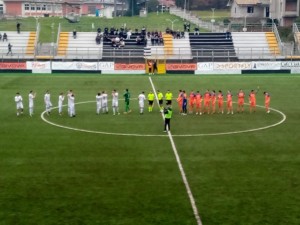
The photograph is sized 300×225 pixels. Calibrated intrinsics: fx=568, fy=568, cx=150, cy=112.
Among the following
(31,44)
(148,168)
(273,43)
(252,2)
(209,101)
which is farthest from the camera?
(252,2)

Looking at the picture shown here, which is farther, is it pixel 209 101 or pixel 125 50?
pixel 125 50

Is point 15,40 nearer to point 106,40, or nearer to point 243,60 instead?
point 106,40

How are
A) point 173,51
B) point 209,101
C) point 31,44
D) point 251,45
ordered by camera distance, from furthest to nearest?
point 251,45
point 31,44
point 173,51
point 209,101

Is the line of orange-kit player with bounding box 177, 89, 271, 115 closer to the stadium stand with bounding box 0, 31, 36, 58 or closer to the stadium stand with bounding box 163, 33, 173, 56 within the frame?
the stadium stand with bounding box 163, 33, 173, 56

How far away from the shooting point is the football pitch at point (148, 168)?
1728cm

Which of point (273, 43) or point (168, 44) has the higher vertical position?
point (273, 43)

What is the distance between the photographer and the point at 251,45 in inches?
2904

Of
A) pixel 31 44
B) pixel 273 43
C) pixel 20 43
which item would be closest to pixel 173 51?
pixel 273 43

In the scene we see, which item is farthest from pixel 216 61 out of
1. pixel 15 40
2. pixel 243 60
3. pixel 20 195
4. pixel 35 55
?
pixel 20 195

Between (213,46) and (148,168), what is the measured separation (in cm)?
5160

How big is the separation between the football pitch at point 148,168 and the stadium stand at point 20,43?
32.4m

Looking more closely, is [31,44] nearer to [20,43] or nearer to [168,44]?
[20,43]

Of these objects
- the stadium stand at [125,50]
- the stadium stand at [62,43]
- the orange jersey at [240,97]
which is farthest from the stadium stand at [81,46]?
the orange jersey at [240,97]

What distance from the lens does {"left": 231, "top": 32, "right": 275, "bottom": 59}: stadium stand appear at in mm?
70625
